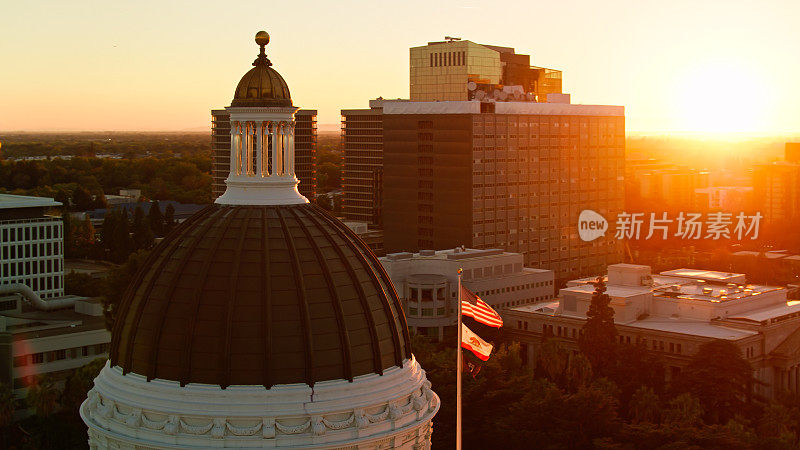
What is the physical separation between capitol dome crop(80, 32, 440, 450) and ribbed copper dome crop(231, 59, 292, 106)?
2.1 inches

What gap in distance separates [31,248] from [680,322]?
276ft

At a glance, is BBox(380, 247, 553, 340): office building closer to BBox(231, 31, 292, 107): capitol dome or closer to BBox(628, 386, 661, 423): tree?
BBox(628, 386, 661, 423): tree

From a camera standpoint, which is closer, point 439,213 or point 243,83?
point 243,83

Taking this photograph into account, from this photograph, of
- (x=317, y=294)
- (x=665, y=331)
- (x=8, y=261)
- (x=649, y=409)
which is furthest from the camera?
(x=8, y=261)

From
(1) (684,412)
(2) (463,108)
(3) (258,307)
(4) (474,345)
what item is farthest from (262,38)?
(2) (463,108)

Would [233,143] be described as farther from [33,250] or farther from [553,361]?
[33,250]

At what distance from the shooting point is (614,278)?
149125mm

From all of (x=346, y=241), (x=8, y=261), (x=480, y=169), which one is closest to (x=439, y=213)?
(x=480, y=169)

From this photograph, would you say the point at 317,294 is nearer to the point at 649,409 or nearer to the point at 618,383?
the point at 649,409

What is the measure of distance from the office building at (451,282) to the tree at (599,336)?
20.8 meters

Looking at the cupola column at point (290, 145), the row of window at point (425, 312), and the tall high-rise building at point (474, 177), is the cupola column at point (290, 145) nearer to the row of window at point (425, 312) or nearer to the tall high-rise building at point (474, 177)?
the row of window at point (425, 312)

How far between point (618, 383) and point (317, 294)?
224 ft

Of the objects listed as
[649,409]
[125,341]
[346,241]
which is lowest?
[649,409]

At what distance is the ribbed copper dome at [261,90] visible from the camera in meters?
49.0
